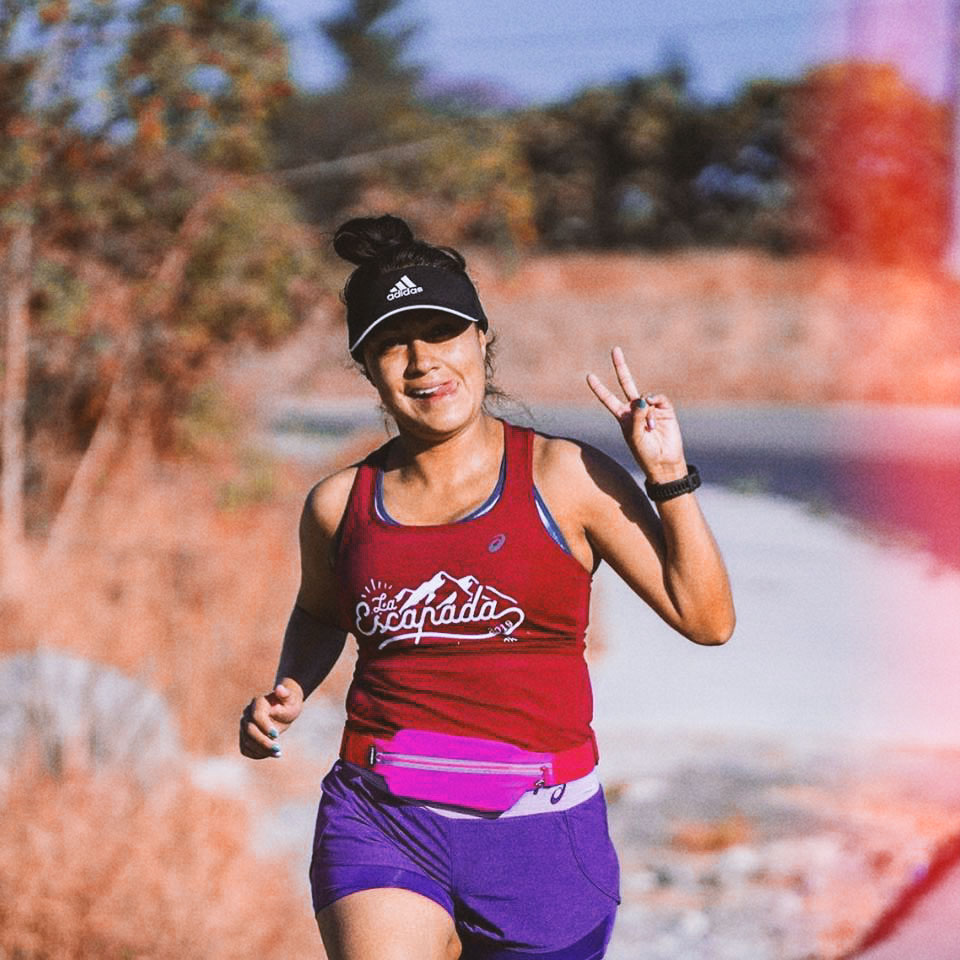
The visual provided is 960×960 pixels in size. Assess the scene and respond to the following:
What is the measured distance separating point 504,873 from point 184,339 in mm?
7542

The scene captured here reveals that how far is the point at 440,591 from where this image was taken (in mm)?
2346

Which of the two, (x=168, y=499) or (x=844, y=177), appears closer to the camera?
(x=168, y=499)

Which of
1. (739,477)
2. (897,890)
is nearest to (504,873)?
(897,890)

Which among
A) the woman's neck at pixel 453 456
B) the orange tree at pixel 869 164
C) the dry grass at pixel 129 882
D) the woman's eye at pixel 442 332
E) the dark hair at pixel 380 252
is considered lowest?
the dry grass at pixel 129 882

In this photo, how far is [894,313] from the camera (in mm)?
32281

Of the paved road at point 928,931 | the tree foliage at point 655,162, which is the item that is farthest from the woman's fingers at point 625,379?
the tree foliage at point 655,162

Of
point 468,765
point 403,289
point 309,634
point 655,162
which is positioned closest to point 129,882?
point 309,634

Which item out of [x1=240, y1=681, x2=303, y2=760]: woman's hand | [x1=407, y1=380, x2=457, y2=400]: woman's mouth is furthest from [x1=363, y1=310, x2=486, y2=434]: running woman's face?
[x1=240, y1=681, x2=303, y2=760]: woman's hand

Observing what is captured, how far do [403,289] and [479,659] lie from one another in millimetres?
602

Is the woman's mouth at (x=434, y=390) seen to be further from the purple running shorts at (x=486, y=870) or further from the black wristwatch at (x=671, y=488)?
the purple running shorts at (x=486, y=870)

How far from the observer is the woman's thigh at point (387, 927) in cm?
230

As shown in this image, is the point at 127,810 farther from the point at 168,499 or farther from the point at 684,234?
the point at 684,234

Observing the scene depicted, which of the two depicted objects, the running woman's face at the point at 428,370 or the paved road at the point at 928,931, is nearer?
the running woman's face at the point at 428,370

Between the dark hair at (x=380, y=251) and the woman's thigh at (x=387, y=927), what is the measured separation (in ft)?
3.14
